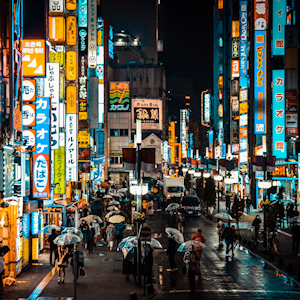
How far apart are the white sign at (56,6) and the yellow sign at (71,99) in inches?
228

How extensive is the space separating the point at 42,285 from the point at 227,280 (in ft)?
20.0

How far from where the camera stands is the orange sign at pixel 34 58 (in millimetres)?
24125

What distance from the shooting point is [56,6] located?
37.6 m

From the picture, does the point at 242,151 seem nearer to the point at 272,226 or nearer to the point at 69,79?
the point at 69,79

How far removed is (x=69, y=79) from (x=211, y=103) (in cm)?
7702

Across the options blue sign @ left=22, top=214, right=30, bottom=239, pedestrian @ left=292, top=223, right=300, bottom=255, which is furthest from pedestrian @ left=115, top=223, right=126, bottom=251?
pedestrian @ left=292, top=223, right=300, bottom=255

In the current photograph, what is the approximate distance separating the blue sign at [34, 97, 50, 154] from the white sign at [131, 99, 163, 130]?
71.9 metres

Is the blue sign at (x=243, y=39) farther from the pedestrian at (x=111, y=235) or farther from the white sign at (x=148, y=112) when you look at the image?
the white sign at (x=148, y=112)

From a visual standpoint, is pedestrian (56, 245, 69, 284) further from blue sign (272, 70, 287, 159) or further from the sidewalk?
blue sign (272, 70, 287, 159)

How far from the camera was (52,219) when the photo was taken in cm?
2809

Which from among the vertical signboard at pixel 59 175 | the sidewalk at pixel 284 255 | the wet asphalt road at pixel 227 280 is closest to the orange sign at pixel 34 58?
the wet asphalt road at pixel 227 280

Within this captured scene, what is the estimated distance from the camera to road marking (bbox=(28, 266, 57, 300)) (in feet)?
55.4

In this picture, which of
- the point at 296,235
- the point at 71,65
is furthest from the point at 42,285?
the point at 71,65

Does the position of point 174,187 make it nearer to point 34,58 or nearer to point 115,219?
point 115,219
